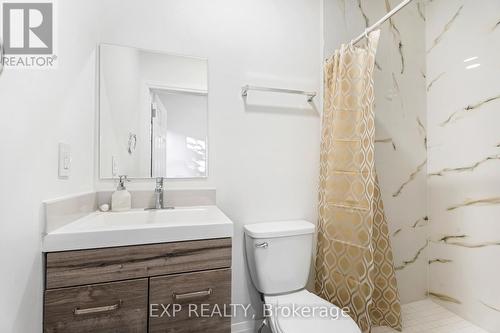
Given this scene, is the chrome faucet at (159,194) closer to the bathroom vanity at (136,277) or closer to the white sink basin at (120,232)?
the white sink basin at (120,232)

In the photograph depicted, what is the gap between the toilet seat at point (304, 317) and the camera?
1151 millimetres

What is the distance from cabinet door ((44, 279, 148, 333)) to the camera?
92 cm

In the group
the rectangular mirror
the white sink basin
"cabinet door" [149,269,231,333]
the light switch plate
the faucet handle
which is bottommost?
"cabinet door" [149,269,231,333]

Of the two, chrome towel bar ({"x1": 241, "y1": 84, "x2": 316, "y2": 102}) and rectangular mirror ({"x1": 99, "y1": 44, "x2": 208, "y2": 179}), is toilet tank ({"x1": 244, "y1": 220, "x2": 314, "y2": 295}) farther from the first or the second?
chrome towel bar ({"x1": 241, "y1": 84, "x2": 316, "y2": 102})

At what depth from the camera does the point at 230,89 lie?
5.43 ft

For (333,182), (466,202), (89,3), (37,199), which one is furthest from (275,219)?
(89,3)

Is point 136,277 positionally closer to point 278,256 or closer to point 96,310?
point 96,310

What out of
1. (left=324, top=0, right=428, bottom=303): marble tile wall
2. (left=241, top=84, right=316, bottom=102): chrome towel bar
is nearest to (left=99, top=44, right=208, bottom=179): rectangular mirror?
(left=241, top=84, right=316, bottom=102): chrome towel bar

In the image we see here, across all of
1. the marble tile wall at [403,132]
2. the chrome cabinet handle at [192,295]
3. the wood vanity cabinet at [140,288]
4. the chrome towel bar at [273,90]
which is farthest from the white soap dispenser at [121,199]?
the marble tile wall at [403,132]

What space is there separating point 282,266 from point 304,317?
12.2 inches

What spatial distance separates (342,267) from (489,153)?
127 centimetres

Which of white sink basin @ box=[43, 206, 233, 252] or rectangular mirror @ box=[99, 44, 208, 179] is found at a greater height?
rectangular mirror @ box=[99, 44, 208, 179]

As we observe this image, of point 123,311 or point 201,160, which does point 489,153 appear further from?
point 123,311

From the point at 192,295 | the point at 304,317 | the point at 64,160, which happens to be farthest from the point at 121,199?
the point at 304,317
